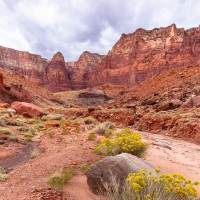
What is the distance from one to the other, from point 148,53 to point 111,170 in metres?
99.8

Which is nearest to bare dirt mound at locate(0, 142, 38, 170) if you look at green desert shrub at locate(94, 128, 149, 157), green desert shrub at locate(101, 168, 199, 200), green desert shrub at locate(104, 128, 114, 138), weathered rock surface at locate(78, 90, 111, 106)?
green desert shrub at locate(94, 128, 149, 157)

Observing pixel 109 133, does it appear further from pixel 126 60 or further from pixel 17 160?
pixel 126 60

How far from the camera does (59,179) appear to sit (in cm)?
413

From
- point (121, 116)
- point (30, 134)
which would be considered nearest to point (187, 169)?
point (30, 134)

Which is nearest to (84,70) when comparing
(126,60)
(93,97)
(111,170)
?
(126,60)

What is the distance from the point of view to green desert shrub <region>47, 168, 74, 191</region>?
3899 millimetres

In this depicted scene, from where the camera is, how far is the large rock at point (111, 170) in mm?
3529

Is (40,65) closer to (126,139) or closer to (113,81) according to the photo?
(113,81)

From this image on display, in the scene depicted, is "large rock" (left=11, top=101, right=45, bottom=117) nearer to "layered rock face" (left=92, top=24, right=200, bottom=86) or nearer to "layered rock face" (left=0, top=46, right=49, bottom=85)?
"layered rock face" (left=92, top=24, right=200, bottom=86)

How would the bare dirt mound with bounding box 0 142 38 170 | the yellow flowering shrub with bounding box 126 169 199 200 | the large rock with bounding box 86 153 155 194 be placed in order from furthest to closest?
the bare dirt mound with bounding box 0 142 38 170, the large rock with bounding box 86 153 155 194, the yellow flowering shrub with bounding box 126 169 199 200

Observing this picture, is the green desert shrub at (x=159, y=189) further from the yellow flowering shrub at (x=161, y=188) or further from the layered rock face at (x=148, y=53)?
the layered rock face at (x=148, y=53)

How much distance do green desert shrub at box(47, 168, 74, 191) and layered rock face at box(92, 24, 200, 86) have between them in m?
86.8

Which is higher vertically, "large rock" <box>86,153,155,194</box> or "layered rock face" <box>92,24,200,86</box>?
"layered rock face" <box>92,24,200,86</box>

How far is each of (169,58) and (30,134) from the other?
90.6 meters
